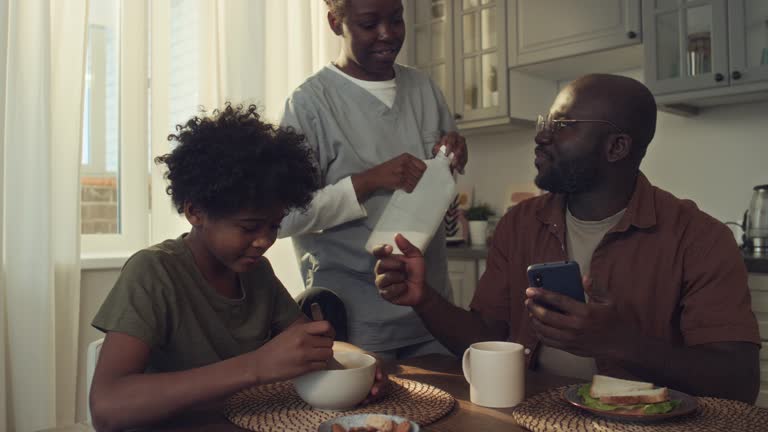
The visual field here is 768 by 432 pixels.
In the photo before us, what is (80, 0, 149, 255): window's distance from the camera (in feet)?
8.56

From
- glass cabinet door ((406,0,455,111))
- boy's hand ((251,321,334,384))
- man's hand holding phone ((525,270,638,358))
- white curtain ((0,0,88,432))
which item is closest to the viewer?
boy's hand ((251,321,334,384))

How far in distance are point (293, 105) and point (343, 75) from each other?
0.15 m

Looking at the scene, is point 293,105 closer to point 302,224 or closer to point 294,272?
point 302,224

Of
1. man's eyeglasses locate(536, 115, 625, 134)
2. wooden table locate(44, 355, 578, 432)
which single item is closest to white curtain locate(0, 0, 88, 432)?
wooden table locate(44, 355, 578, 432)

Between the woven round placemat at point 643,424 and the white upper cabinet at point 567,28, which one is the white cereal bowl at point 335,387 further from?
the white upper cabinet at point 567,28

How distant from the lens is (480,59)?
332 cm

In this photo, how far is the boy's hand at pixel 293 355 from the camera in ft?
2.97

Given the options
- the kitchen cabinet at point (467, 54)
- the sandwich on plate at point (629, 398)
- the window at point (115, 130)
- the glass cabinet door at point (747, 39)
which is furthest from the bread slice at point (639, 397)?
the kitchen cabinet at point (467, 54)

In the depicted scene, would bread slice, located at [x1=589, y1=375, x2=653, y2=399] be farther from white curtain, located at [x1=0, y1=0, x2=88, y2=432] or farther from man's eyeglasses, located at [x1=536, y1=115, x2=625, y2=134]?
white curtain, located at [x1=0, y1=0, x2=88, y2=432]

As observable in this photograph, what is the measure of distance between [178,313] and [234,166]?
0.84 feet

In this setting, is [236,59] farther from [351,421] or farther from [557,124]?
[351,421]

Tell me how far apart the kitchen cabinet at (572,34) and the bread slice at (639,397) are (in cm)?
219

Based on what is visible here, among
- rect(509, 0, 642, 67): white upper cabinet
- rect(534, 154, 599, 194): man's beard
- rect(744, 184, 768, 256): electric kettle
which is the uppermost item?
rect(509, 0, 642, 67): white upper cabinet

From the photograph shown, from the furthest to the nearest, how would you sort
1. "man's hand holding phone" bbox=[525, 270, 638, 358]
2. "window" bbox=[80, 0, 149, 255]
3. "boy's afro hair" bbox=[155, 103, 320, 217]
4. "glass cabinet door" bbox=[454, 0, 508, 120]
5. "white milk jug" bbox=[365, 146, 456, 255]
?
1. "glass cabinet door" bbox=[454, 0, 508, 120]
2. "window" bbox=[80, 0, 149, 255]
3. "white milk jug" bbox=[365, 146, 456, 255]
4. "boy's afro hair" bbox=[155, 103, 320, 217]
5. "man's hand holding phone" bbox=[525, 270, 638, 358]
